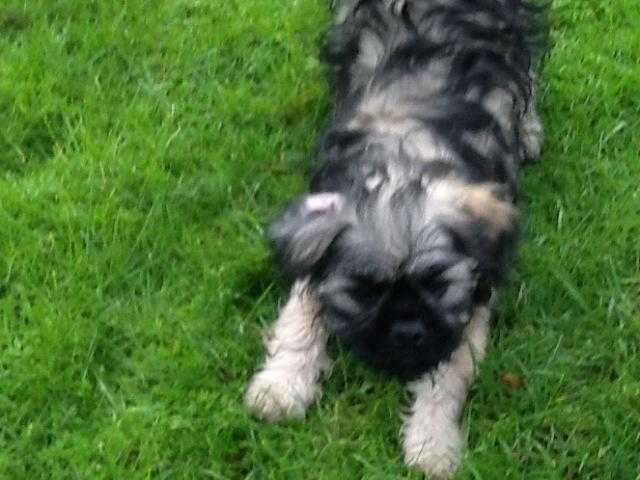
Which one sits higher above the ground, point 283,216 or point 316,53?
point 283,216

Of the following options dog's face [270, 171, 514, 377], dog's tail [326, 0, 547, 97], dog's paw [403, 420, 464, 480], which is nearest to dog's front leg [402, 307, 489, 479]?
dog's paw [403, 420, 464, 480]

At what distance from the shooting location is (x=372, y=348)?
3230 millimetres

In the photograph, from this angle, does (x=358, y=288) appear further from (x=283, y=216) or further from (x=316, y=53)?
(x=316, y=53)

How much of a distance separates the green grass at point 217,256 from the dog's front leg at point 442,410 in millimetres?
59

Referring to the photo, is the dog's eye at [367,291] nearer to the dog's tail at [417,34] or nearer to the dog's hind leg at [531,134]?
the dog's tail at [417,34]

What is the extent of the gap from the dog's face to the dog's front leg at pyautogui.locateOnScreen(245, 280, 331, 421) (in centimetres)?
23

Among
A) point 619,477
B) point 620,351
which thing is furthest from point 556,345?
point 619,477

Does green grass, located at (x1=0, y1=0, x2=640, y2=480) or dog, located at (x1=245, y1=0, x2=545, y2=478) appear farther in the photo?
green grass, located at (x1=0, y1=0, x2=640, y2=480)

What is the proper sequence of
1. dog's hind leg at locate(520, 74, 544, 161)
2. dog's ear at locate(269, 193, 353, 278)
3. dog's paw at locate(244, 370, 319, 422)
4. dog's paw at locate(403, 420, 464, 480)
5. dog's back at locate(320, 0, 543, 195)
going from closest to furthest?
dog's ear at locate(269, 193, 353, 278), dog's paw at locate(403, 420, 464, 480), dog's paw at locate(244, 370, 319, 422), dog's back at locate(320, 0, 543, 195), dog's hind leg at locate(520, 74, 544, 161)

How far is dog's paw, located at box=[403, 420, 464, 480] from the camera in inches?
131

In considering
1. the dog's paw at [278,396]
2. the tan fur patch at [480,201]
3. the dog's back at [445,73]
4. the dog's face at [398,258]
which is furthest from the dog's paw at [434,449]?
the dog's back at [445,73]

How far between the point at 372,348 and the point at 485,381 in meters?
0.51

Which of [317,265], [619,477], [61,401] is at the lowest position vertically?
[619,477]

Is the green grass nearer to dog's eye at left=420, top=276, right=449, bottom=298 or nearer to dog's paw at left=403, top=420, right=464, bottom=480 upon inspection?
dog's paw at left=403, top=420, right=464, bottom=480
